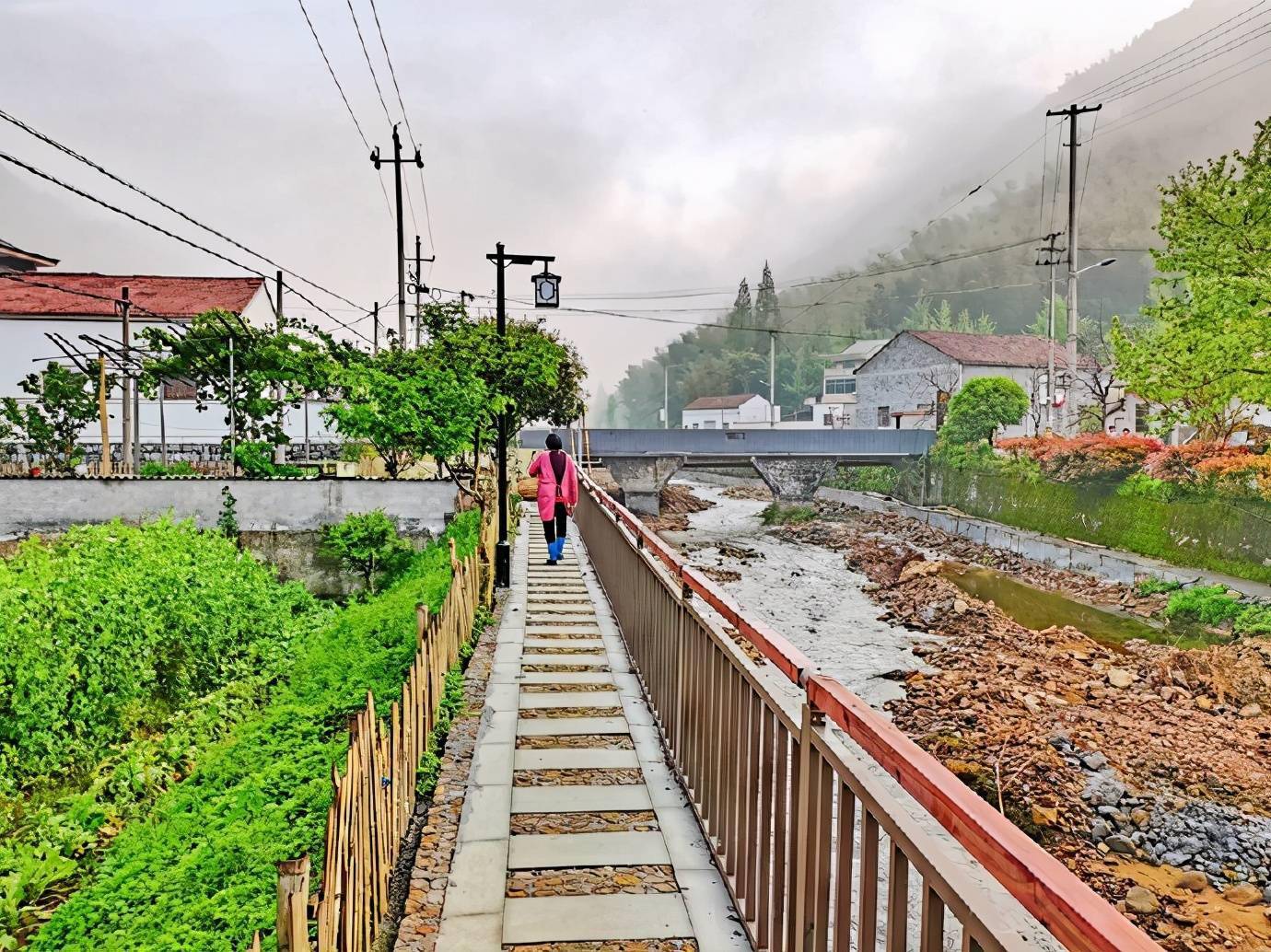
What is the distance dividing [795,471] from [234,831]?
29.9 m

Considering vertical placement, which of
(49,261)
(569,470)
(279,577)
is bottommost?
(279,577)

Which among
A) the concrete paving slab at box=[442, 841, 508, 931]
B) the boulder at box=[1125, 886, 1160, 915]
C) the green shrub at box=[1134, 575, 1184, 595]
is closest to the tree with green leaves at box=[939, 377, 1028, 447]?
the green shrub at box=[1134, 575, 1184, 595]

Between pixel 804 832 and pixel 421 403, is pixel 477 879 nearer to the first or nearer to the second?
Answer: pixel 804 832

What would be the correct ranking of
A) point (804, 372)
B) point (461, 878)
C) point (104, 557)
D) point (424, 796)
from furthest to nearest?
point (804, 372), point (104, 557), point (424, 796), point (461, 878)

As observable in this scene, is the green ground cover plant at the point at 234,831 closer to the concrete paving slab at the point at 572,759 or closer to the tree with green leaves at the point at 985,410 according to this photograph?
the concrete paving slab at the point at 572,759

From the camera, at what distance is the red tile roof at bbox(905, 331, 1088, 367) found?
40.9 metres

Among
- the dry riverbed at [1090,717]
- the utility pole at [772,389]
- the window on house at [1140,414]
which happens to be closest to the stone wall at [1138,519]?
the dry riverbed at [1090,717]

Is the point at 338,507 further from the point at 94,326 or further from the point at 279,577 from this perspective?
the point at 94,326

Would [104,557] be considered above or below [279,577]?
above

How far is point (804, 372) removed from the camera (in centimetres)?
8925

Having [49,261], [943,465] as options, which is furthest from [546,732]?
→ [49,261]

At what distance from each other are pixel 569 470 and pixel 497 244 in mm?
3005

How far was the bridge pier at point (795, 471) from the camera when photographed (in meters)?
32.1

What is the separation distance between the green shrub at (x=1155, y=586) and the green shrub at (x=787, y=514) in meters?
14.7
